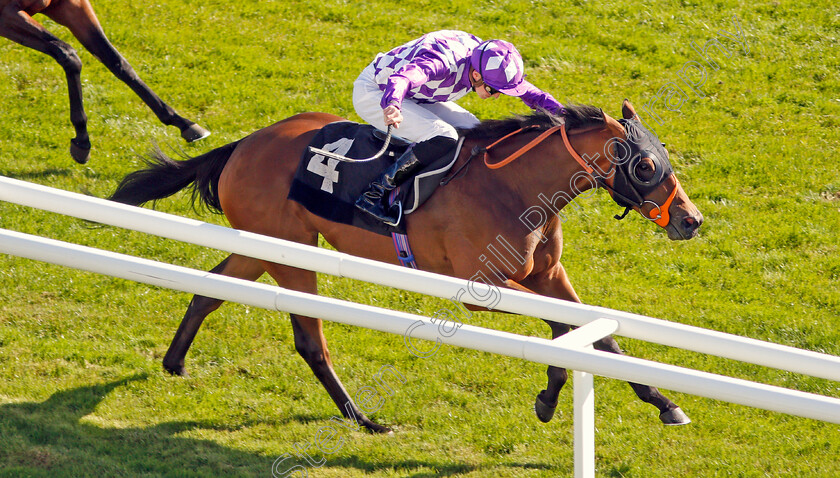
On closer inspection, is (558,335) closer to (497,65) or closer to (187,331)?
(497,65)

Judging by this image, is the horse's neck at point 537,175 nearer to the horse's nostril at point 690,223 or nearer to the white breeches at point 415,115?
the white breeches at point 415,115

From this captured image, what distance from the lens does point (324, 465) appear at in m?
4.88

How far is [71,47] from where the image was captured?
21.4 feet

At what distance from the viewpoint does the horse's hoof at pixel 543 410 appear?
5035 millimetres

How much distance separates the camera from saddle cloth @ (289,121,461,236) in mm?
4758

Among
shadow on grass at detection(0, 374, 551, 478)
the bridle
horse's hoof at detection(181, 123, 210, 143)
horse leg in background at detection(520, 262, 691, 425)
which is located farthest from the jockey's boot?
horse's hoof at detection(181, 123, 210, 143)

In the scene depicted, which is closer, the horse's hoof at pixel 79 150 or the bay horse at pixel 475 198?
the bay horse at pixel 475 198

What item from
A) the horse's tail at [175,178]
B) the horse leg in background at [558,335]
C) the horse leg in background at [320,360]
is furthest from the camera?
the horse's tail at [175,178]

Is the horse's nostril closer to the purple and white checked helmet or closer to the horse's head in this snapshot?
the horse's head

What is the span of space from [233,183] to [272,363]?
1.23 m

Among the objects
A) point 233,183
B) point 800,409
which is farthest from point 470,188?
point 800,409

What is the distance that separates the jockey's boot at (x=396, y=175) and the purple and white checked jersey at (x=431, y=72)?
0.86 ft

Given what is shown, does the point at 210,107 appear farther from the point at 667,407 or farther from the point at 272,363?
the point at 667,407

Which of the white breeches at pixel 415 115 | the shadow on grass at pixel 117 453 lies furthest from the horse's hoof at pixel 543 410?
the white breeches at pixel 415 115
